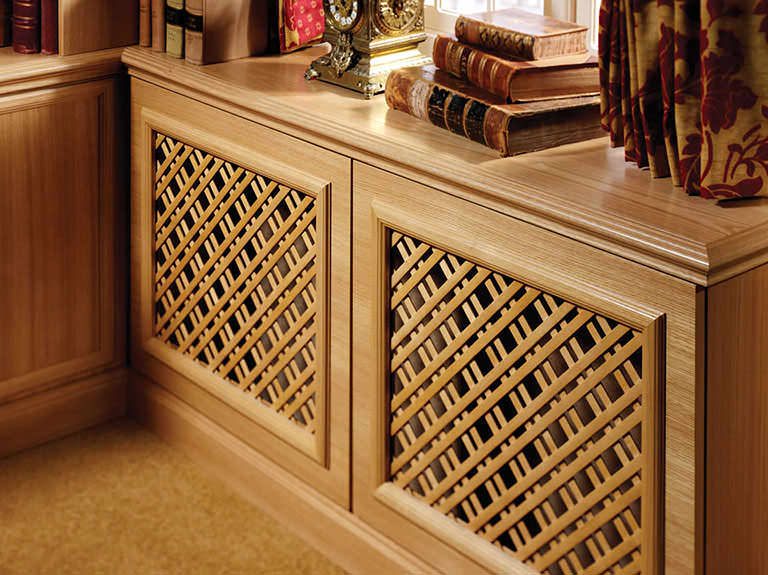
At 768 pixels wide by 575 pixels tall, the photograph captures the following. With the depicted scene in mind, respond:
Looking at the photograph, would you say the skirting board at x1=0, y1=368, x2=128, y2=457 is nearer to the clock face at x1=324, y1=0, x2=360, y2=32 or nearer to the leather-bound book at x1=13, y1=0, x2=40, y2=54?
the leather-bound book at x1=13, y1=0, x2=40, y2=54

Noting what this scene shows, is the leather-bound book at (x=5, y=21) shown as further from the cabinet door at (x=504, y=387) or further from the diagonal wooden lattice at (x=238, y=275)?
the cabinet door at (x=504, y=387)

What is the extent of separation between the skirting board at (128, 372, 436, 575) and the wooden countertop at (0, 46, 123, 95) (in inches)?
26.6

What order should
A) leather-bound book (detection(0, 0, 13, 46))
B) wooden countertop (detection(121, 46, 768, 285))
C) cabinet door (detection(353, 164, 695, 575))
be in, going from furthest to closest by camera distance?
leather-bound book (detection(0, 0, 13, 46)), cabinet door (detection(353, 164, 695, 575)), wooden countertop (detection(121, 46, 768, 285))

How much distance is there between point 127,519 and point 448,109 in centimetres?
107

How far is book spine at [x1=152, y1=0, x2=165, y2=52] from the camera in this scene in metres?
2.39

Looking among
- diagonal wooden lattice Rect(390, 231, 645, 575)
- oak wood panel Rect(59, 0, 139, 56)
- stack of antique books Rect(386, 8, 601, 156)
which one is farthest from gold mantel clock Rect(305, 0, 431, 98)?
oak wood panel Rect(59, 0, 139, 56)

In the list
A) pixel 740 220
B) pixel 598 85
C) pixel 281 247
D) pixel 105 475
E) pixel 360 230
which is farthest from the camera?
pixel 105 475

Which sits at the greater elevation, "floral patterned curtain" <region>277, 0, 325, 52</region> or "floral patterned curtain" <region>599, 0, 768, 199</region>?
"floral patterned curtain" <region>277, 0, 325, 52</region>

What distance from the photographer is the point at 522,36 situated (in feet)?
5.98

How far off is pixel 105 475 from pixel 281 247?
683 mm

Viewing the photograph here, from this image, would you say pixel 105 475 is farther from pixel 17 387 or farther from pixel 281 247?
pixel 281 247

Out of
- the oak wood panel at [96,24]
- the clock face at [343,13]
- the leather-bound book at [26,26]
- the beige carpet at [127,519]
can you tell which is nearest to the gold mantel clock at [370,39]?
the clock face at [343,13]

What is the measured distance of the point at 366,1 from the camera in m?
2.11

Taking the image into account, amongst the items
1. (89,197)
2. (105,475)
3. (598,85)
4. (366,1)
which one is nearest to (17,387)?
(105,475)
